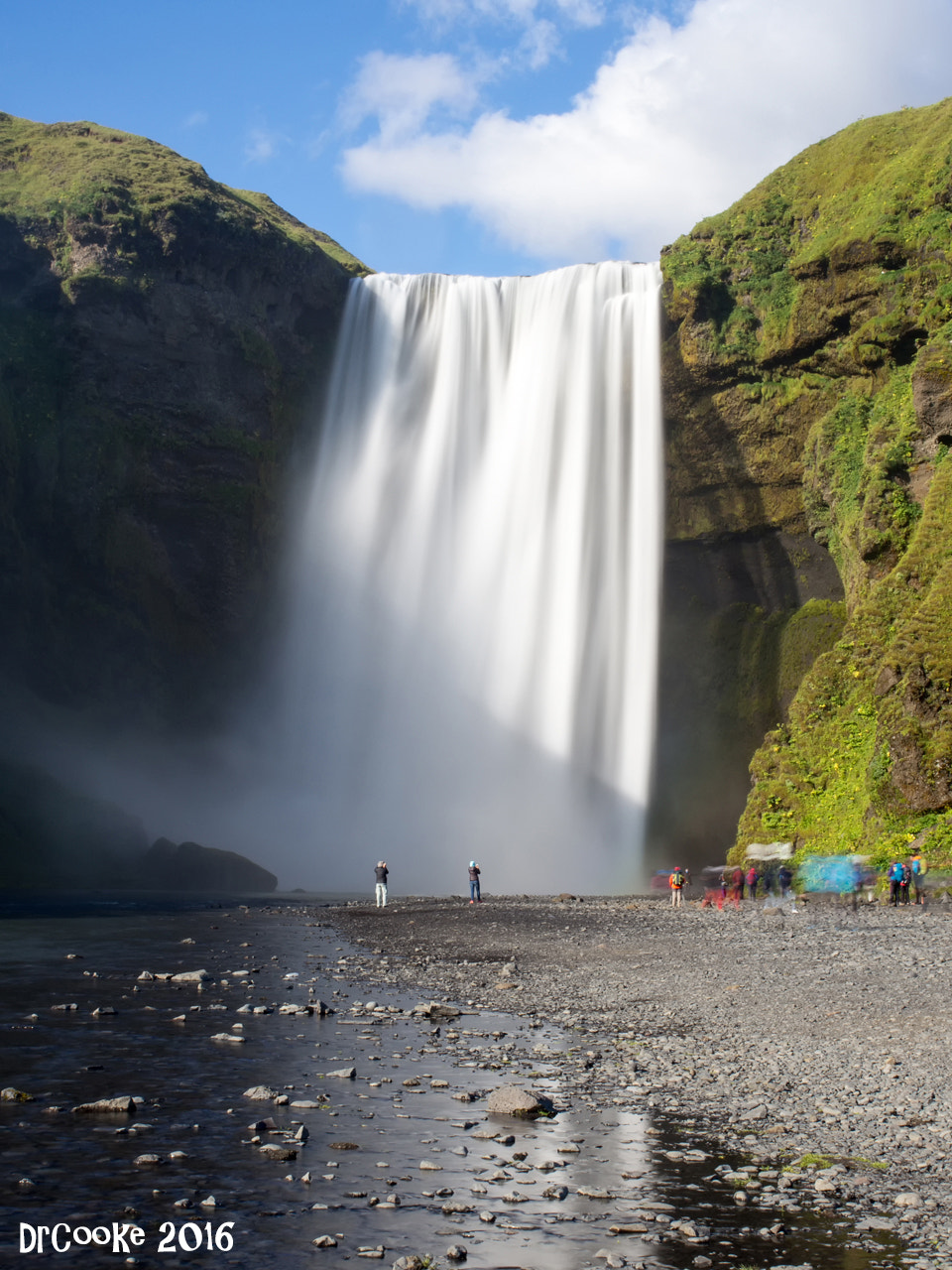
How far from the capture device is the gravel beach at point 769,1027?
6.53 m

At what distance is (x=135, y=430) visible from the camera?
48438mm

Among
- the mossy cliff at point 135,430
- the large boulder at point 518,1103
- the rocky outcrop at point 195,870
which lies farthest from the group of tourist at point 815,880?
the mossy cliff at point 135,430

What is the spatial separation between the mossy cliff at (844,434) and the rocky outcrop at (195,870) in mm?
19000

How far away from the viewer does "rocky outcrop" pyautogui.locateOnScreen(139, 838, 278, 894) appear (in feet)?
131

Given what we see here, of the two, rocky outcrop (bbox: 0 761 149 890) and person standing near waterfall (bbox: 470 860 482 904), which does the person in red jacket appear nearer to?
person standing near waterfall (bbox: 470 860 482 904)

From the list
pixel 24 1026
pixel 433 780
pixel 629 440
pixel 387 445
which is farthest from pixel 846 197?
pixel 24 1026

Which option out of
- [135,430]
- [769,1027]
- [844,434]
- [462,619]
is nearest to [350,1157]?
[769,1027]

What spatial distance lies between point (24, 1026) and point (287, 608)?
4192cm

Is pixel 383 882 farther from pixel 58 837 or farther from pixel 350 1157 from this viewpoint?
pixel 350 1157

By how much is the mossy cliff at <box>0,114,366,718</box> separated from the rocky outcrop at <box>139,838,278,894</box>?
10615 mm

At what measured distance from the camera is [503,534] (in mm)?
47906

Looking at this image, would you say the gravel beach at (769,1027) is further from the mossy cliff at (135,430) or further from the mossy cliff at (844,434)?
the mossy cliff at (135,430)

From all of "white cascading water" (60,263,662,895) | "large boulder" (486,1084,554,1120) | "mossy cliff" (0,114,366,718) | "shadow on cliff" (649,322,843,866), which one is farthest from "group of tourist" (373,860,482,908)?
"mossy cliff" (0,114,366,718)

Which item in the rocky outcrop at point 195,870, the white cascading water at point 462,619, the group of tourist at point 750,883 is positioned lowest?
the rocky outcrop at point 195,870
